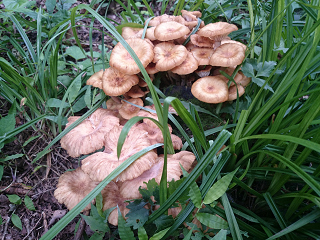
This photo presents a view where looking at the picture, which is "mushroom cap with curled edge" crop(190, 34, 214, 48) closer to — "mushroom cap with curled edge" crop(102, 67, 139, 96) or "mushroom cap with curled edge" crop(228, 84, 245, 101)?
"mushroom cap with curled edge" crop(228, 84, 245, 101)

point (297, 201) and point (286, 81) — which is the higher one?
point (286, 81)

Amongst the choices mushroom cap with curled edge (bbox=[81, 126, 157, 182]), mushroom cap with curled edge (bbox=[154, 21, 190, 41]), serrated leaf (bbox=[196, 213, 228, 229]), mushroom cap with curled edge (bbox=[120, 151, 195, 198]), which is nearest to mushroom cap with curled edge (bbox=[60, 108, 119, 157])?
mushroom cap with curled edge (bbox=[81, 126, 157, 182])

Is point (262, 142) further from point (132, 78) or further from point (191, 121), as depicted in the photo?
point (132, 78)

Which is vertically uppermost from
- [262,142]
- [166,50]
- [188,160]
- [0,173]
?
[166,50]

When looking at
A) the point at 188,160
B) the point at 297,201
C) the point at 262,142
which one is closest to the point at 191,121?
the point at 188,160

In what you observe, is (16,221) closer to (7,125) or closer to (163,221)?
(7,125)
